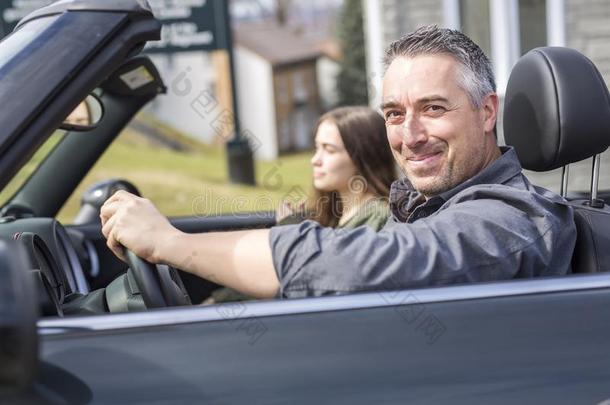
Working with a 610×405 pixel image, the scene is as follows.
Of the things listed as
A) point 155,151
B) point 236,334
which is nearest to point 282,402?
point 236,334

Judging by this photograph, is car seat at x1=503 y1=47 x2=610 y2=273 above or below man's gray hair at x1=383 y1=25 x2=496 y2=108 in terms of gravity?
below

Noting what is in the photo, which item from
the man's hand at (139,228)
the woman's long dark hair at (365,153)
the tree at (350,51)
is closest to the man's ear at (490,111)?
the man's hand at (139,228)

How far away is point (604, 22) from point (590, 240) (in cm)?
611

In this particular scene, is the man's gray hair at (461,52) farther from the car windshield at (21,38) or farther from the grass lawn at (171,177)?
the grass lawn at (171,177)

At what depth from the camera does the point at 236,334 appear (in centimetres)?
144

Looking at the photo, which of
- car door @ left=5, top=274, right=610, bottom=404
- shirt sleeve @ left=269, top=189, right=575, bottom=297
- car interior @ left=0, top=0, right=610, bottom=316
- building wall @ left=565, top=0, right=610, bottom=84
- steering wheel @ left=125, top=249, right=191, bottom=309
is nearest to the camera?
car door @ left=5, top=274, right=610, bottom=404

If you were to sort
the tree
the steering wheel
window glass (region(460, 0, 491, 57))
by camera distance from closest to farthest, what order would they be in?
1. the steering wheel
2. window glass (region(460, 0, 491, 57))
3. the tree

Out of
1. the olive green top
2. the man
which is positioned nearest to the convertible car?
the man

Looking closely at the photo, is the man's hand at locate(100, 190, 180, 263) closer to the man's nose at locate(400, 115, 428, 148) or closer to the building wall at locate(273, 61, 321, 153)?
the man's nose at locate(400, 115, 428, 148)

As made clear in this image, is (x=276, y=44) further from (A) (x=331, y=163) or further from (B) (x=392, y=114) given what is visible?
(B) (x=392, y=114)

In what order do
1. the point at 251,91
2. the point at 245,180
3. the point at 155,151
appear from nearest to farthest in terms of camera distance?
the point at 245,180 < the point at 155,151 < the point at 251,91

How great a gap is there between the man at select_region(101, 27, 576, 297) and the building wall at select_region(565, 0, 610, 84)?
231 inches

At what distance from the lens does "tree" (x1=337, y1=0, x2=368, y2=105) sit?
22.8m

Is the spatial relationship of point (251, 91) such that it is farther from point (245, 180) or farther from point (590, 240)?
point (590, 240)
